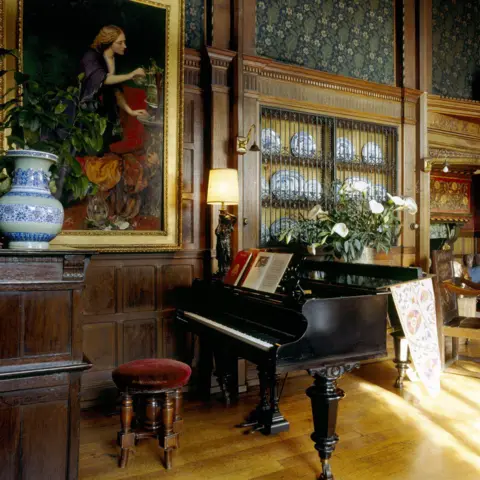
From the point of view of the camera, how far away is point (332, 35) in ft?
14.2

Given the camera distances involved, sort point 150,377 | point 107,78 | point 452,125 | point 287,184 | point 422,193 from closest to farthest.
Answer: point 150,377, point 107,78, point 287,184, point 422,193, point 452,125

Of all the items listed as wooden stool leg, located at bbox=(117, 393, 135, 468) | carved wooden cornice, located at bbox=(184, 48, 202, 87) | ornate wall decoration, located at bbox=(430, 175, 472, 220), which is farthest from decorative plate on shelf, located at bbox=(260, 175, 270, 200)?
ornate wall decoration, located at bbox=(430, 175, 472, 220)

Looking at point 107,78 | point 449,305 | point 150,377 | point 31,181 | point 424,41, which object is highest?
point 424,41

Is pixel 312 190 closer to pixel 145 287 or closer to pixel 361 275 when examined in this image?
pixel 361 275

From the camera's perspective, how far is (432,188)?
6.76m

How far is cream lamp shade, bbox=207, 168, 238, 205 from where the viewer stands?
322 cm

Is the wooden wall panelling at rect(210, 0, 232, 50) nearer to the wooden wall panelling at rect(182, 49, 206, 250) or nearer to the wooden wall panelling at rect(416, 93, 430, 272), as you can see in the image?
the wooden wall panelling at rect(182, 49, 206, 250)

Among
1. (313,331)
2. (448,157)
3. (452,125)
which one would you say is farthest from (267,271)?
(452,125)

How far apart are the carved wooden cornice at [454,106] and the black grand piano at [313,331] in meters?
2.79

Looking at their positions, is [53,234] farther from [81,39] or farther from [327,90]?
[327,90]

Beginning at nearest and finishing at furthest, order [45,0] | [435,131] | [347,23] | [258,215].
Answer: [45,0], [258,215], [347,23], [435,131]

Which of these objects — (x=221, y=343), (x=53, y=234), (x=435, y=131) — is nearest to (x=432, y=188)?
(x=435, y=131)

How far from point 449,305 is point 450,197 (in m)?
3.39

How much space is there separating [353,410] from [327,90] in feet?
9.20
